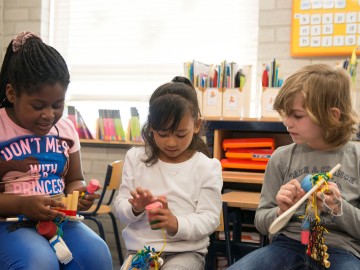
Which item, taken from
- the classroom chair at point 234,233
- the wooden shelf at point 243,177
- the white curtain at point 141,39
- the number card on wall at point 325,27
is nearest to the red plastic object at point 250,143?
the wooden shelf at point 243,177

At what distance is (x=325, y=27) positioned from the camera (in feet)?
9.15

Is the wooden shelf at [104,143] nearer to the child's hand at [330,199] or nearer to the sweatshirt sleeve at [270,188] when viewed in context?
the sweatshirt sleeve at [270,188]

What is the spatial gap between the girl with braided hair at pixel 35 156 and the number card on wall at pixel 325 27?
187cm

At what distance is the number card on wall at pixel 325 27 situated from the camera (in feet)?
8.98

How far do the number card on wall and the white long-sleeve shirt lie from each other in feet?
5.29

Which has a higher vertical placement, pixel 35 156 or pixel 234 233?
pixel 35 156

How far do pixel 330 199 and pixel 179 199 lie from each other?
48 centimetres

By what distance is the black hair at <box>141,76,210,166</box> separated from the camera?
1.41 m

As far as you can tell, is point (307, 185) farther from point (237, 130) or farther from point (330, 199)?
point (237, 130)

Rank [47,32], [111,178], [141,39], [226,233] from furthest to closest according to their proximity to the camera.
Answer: [47,32] → [141,39] → [111,178] → [226,233]

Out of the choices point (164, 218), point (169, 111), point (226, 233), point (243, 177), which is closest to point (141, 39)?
point (243, 177)

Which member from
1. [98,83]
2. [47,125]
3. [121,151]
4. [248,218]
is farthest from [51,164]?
[98,83]

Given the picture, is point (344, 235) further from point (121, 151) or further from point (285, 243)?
point (121, 151)

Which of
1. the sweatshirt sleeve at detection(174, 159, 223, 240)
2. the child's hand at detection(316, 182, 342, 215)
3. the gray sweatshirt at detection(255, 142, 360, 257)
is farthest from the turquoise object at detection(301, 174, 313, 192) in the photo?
the sweatshirt sleeve at detection(174, 159, 223, 240)
